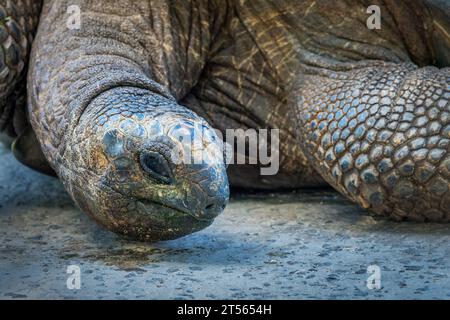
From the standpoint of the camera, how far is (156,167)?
121 inches

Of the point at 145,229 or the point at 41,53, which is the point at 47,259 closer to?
the point at 145,229

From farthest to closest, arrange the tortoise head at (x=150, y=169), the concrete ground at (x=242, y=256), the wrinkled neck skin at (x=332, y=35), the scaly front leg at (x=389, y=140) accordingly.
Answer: the wrinkled neck skin at (x=332, y=35) → the scaly front leg at (x=389, y=140) → the tortoise head at (x=150, y=169) → the concrete ground at (x=242, y=256)

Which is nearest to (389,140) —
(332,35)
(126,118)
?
(332,35)

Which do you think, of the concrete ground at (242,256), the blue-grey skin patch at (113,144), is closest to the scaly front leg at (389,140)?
the concrete ground at (242,256)

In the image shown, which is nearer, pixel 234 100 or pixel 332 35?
pixel 332 35

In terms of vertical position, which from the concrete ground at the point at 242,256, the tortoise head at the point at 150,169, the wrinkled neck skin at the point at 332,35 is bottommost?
the concrete ground at the point at 242,256

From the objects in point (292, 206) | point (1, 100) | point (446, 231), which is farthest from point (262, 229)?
point (1, 100)

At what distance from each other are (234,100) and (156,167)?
129 cm

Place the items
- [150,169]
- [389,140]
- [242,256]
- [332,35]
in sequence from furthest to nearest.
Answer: [332,35] < [389,140] < [242,256] < [150,169]

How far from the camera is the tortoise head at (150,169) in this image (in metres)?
3.05

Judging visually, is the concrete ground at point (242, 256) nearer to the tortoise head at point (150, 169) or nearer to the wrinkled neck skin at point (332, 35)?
the tortoise head at point (150, 169)

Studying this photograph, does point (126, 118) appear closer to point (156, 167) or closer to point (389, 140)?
point (156, 167)

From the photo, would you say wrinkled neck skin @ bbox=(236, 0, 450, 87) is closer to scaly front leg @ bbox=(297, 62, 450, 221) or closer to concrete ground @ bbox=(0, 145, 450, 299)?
scaly front leg @ bbox=(297, 62, 450, 221)

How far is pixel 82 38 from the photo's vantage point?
3.81m
